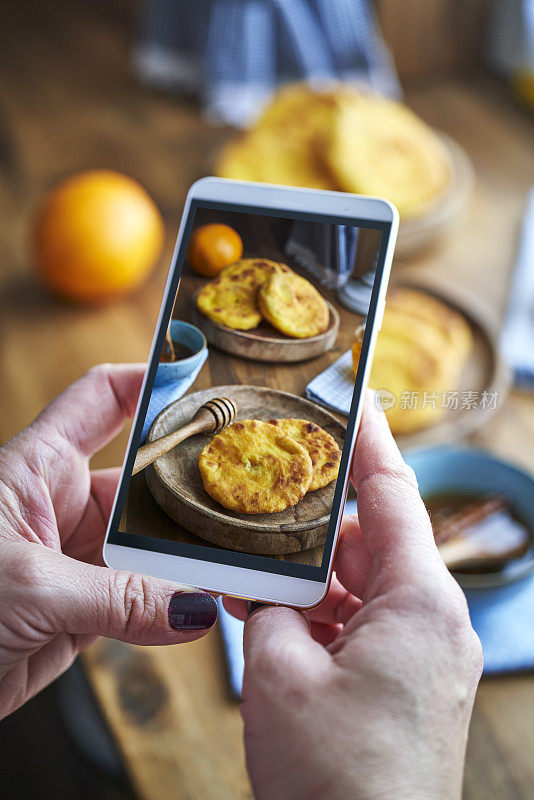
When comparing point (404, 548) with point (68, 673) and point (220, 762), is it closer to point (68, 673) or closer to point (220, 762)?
point (220, 762)

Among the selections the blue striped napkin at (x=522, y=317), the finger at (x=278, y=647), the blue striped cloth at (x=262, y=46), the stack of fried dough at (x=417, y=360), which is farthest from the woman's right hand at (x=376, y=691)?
the blue striped cloth at (x=262, y=46)

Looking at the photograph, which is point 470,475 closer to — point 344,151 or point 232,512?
point 232,512

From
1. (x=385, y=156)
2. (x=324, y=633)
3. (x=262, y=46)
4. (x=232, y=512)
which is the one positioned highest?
(x=262, y=46)

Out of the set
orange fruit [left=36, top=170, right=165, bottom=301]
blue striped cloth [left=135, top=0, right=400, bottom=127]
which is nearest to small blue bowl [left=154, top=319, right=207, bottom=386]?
orange fruit [left=36, top=170, right=165, bottom=301]

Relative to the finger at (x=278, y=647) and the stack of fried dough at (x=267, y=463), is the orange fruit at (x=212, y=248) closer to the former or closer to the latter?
the stack of fried dough at (x=267, y=463)

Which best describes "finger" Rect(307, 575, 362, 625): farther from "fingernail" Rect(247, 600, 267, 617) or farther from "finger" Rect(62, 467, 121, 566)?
"finger" Rect(62, 467, 121, 566)

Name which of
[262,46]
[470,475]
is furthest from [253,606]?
[262,46]

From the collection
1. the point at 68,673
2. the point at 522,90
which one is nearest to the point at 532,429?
the point at 68,673
